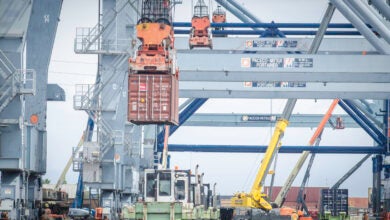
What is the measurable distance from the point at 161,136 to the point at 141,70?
30.1 m

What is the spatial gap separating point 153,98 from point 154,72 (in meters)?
1.03

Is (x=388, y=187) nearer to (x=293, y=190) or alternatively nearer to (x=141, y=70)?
(x=141, y=70)

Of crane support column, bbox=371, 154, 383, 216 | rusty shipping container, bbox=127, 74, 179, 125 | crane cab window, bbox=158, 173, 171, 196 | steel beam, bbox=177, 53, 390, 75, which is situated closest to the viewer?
crane cab window, bbox=158, 173, 171, 196

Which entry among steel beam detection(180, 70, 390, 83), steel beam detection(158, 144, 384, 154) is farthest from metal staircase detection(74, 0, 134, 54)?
steel beam detection(158, 144, 384, 154)

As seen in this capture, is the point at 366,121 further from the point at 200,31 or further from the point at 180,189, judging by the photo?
the point at 180,189

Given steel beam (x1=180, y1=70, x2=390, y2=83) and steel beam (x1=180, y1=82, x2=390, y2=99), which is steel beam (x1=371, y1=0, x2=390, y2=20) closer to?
steel beam (x1=180, y1=70, x2=390, y2=83)

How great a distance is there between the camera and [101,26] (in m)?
38.2

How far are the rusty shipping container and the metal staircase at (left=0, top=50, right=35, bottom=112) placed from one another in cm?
733

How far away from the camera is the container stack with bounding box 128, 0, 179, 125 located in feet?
98.4

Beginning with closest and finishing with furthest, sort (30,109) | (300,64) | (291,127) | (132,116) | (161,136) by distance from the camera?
(30,109) → (132,116) → (300,64) → (161,136) → (291,127)

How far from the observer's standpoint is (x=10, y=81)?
23.8 metres

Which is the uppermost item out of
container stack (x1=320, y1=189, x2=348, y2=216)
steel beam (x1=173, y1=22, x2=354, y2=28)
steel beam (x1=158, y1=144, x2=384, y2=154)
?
steel beam (x1=173, y1=22, x2=354, y2=28)

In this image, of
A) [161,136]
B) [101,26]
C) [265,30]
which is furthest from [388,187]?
[101,26]

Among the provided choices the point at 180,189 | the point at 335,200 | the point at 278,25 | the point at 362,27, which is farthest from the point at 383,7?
the point at 335,200
